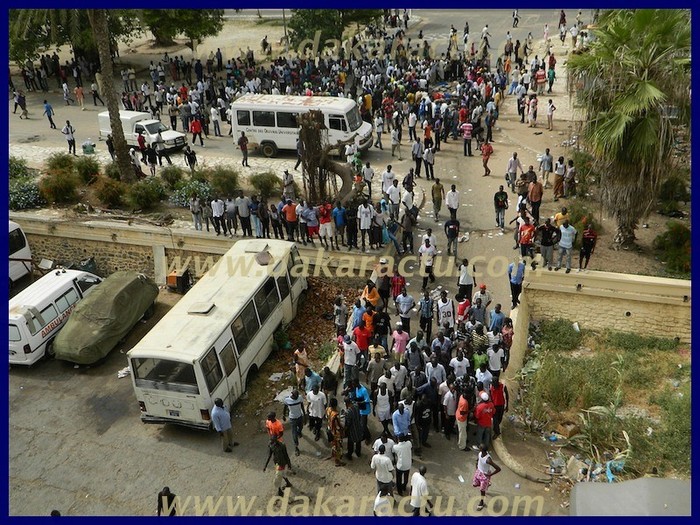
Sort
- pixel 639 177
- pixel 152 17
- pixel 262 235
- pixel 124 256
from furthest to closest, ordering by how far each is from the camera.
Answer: pixel 152 17, pixel 124 256, pixel 262 235, pixel 639 177

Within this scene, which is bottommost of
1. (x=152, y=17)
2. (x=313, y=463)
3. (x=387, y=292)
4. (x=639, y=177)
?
(x=313, y=463)

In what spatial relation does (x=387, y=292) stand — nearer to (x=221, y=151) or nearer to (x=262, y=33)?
(x=221, y=151)

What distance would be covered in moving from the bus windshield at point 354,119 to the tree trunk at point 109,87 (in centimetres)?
726

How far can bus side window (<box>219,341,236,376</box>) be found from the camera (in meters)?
13.4

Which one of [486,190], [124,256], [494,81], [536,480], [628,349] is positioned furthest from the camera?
[494,81]

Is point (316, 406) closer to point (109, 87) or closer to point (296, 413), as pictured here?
point (296, 413)

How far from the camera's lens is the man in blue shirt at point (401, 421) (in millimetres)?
11375

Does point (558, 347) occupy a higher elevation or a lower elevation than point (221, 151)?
lower

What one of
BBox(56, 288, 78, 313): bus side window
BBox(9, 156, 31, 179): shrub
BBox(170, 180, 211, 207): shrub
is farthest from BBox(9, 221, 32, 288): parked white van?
BBox(170, 180, 211, 207): shrub

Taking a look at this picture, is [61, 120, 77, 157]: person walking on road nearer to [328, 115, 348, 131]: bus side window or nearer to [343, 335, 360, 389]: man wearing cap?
[328, 115, 348, 131]: bus side window

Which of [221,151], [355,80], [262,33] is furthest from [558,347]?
[262,33]

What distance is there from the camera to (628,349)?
1495 cm

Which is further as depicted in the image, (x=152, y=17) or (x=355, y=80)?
(x=152, y=17)

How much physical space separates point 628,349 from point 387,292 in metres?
5.08
